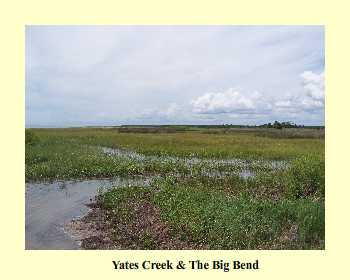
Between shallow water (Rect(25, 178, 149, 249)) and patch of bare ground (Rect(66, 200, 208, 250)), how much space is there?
0.36 meters

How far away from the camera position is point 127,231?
9539 mm

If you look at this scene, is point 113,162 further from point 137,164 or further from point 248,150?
point 248,150

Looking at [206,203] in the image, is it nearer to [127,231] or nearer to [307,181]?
[127,231]

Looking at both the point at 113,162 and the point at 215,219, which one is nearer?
the point at 215,219

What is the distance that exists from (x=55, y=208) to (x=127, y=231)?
3.57 metres

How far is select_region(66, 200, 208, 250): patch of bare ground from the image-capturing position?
871 centimetres

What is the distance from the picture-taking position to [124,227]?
982 cm

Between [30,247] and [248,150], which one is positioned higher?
[248,150]

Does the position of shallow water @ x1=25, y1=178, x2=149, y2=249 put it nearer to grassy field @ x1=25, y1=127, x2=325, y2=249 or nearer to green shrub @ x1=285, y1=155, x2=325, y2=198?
grassy field @ x1=25, y1=127, x2=325, y2=249

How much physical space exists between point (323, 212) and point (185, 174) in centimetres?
825

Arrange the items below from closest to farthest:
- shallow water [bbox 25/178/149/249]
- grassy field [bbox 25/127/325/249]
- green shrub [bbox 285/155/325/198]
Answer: grassy field [bbox 25/127/325/249] < shallow water [bbox 25/178/149/249] < green shrub [bbox 285/155/325/198]

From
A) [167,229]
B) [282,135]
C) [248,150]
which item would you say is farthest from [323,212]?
[282,135]

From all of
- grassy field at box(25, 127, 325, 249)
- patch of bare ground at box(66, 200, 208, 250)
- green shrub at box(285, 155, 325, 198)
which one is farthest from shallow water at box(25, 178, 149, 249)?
green shrub at box(285, 155, 325, 198)

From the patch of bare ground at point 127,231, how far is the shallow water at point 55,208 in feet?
1.17
